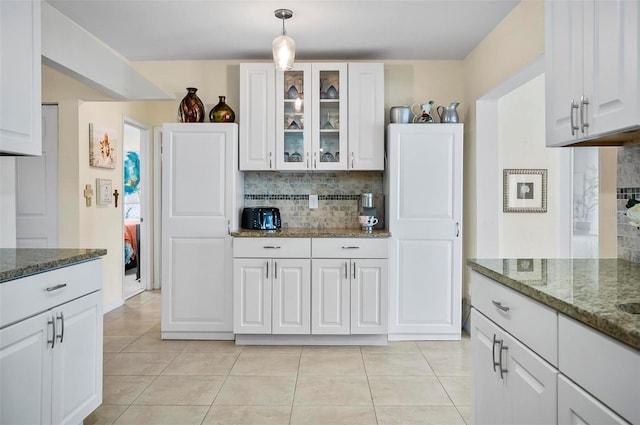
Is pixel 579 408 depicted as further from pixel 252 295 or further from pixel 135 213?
pixel 135 213

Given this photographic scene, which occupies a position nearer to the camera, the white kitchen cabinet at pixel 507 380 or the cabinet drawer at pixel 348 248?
the white kitchen cabinet at pixel 507 380

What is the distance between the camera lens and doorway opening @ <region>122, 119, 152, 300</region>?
18.2 feet

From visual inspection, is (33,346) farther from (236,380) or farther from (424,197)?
(424,197)

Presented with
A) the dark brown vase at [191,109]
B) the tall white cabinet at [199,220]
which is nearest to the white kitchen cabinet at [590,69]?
the tall white cabinet at [199,220]

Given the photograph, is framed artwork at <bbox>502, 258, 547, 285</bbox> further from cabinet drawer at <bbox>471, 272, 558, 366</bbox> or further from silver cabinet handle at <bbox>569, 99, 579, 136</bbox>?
silver cabinet handle at <bbox>569, 99, 579, 136</bbox>

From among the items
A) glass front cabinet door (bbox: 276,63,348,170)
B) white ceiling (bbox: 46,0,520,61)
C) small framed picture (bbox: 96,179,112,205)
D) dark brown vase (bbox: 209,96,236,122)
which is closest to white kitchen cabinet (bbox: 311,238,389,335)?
glass front cabinet door (bbox: 276,63,348,170)

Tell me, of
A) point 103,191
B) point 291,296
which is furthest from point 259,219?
point 103,191

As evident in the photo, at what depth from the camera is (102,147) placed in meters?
4.45

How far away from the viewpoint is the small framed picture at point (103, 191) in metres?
4.41

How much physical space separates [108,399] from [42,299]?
3.72ft

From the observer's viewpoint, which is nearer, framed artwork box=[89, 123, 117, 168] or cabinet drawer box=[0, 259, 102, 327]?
cabinet drawer box=[0, 259, 102, 327]

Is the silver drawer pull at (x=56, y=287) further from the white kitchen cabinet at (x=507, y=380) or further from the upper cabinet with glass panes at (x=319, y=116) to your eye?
the upper cabinet with glass panes at (x=319, y=116)

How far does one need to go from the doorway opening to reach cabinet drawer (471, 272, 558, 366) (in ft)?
13.9

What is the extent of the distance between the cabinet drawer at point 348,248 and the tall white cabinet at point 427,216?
0.60 ft
